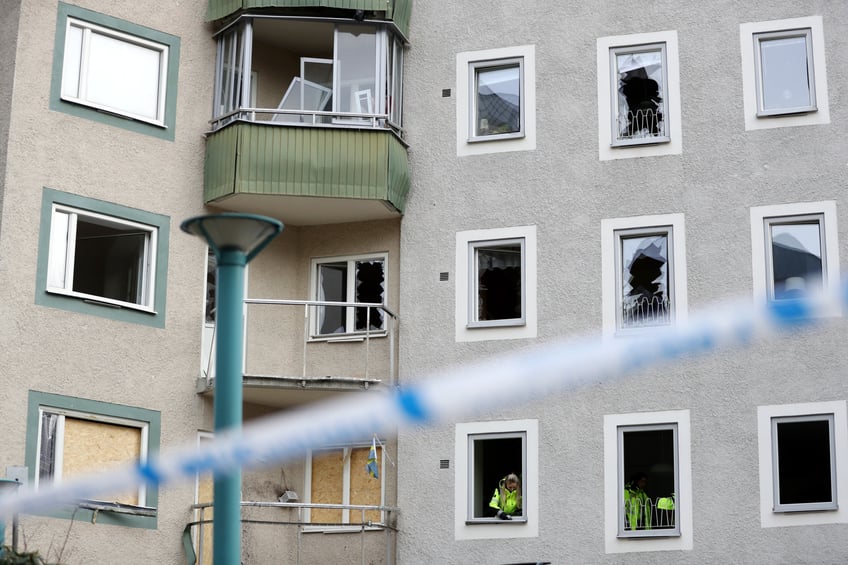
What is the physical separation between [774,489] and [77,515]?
999 cm

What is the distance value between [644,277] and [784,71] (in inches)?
151

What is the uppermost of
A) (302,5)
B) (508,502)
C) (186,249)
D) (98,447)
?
(302,5)

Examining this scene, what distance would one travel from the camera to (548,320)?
78.4 feet

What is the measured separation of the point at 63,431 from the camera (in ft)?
73.9

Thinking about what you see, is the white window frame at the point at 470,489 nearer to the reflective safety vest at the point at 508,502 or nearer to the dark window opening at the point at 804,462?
the reflective safety vest at the point at 508,502

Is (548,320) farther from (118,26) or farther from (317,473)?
(118,26)

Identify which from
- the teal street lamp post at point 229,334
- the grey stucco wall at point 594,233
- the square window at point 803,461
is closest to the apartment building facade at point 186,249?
the grey stucco wall at point 594,233

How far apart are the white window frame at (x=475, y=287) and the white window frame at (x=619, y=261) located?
1.13 meters

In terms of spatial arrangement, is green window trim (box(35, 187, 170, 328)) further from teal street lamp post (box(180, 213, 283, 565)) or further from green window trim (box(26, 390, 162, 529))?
teal street lamp post (box(180, 213, 283, 565))

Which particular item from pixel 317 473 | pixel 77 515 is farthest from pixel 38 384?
pixel 317 473

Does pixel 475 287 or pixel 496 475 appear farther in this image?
pixel 475 287

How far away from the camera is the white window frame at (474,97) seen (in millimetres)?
24828


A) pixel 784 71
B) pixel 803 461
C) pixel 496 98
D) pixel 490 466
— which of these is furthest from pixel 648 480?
pixel 496 98

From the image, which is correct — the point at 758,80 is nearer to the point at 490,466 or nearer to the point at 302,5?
the point at 490,466
